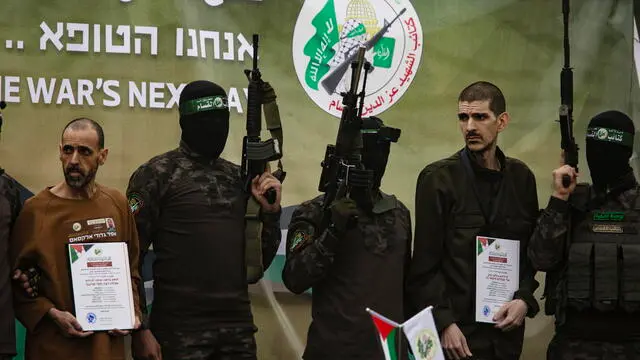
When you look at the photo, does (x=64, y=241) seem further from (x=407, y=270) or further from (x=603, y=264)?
(x=603, y=264)

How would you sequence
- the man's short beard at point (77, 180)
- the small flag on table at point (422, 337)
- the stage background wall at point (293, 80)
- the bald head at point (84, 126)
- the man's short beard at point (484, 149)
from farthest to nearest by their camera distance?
the stage background wall at point (293, 80), the man's short beard at point (484, 149), the bald head at point (84, 126), the man's short beard at point (77, 180), the small flag on table at point (422, 337)

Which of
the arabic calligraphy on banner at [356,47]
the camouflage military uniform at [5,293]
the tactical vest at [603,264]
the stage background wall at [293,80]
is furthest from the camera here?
the arabic calligraphy on banner at [356,47]

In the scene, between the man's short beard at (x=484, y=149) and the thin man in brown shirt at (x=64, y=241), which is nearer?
the thin man in brown shirt at (x=64, y=241)

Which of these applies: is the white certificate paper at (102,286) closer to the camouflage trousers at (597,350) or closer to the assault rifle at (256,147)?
the assault rifle at (256,147)

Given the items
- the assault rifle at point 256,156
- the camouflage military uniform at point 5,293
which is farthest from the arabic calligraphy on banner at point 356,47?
the camouflage military uniform at point 5,293

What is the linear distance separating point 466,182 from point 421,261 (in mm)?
455

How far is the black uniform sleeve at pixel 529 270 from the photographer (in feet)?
16.1

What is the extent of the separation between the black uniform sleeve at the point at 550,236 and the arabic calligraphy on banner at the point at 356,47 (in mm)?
A: 1600

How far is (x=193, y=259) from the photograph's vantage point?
482 cm

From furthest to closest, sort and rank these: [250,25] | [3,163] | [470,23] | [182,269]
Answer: [470,23], [250,25], [3,163], [182,269]

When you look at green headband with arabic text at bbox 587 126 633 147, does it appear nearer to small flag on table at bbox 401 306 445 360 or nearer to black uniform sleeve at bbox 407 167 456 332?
black uniform sleeve at bbox 407 167 456 332

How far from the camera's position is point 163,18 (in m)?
5.71

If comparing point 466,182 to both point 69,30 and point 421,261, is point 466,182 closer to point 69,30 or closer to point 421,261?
point 421,261

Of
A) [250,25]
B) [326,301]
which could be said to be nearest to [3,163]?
[250,25]
